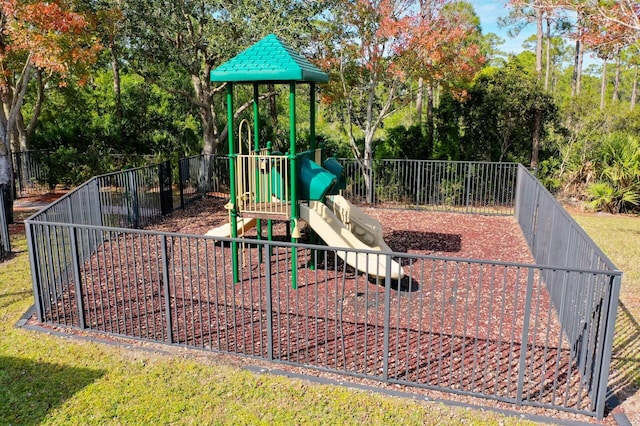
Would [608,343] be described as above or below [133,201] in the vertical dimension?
below

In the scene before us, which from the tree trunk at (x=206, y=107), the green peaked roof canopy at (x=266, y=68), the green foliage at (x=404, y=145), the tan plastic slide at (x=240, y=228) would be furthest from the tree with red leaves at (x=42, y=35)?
the green foliage at (x=404, y=145)

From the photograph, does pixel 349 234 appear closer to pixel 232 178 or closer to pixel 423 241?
pixel 232 178

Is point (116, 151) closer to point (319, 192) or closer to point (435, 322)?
point (319, 192)

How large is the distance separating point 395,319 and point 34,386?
379 cm

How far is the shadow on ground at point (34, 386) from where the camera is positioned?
4203mm

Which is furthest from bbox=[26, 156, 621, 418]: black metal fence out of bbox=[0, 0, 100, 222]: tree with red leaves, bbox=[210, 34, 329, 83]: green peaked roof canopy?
bbox=[0, 0, 100, 222]: tree with red leaves

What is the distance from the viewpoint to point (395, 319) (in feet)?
19.6

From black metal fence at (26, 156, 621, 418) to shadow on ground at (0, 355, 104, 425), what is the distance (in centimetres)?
79

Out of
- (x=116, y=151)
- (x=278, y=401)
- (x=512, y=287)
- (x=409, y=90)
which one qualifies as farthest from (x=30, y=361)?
(x=116, y=151)

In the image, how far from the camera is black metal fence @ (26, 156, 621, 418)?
4.25 m

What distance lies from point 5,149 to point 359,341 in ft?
32.5

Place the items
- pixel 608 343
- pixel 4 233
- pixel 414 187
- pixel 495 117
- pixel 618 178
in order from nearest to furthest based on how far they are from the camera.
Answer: pixel 608 343 → pixel 4 233 → pixel 618 178 → pixel 414 187 → pixel 495 117

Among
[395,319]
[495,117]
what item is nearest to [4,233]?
[395,319]

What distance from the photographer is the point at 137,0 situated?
1212cm
